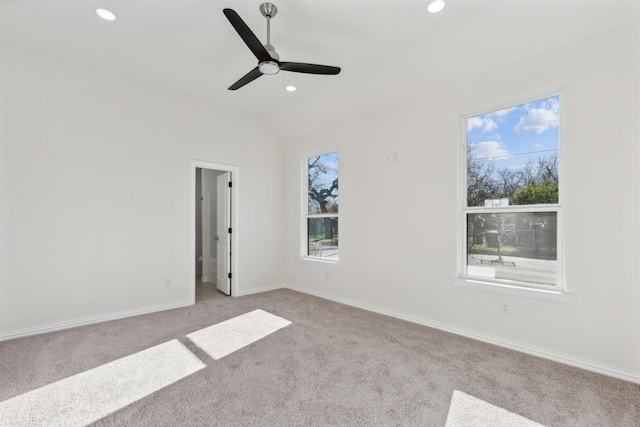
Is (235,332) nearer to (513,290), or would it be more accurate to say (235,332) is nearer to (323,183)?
(323,183)

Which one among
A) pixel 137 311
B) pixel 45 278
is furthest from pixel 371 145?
pixel 45 278

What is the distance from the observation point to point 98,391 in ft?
6.81

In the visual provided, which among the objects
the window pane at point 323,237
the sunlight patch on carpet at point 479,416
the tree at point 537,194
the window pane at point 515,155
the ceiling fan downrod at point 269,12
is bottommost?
the sunlight patch on carpet at point 479,416

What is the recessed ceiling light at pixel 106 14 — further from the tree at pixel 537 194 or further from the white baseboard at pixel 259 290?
the tree at pixel 537 194

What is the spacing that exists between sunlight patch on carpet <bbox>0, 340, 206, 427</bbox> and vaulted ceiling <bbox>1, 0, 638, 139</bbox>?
3025mm

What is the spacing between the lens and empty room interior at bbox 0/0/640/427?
2.14m

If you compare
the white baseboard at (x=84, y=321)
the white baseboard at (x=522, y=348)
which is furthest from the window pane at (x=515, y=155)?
the white baseboard at (x=84, y=321)

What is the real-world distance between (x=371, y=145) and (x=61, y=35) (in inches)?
140

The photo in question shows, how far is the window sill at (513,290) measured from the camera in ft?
8.28

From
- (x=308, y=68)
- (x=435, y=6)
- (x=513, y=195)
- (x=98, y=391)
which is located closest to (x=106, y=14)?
(x=308, y=68)

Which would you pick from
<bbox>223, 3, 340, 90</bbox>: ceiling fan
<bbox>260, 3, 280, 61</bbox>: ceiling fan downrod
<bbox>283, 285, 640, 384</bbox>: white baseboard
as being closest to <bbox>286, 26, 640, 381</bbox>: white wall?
<bbox>283, 285, 640, 384</bbox>: white baseboard

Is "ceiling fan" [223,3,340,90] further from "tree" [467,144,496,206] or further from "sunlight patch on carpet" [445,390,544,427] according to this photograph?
"sunlight patch on carpet" [445,390,544,427]

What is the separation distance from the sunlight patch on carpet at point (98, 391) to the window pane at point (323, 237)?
2.55m

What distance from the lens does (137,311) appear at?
3.74 m
